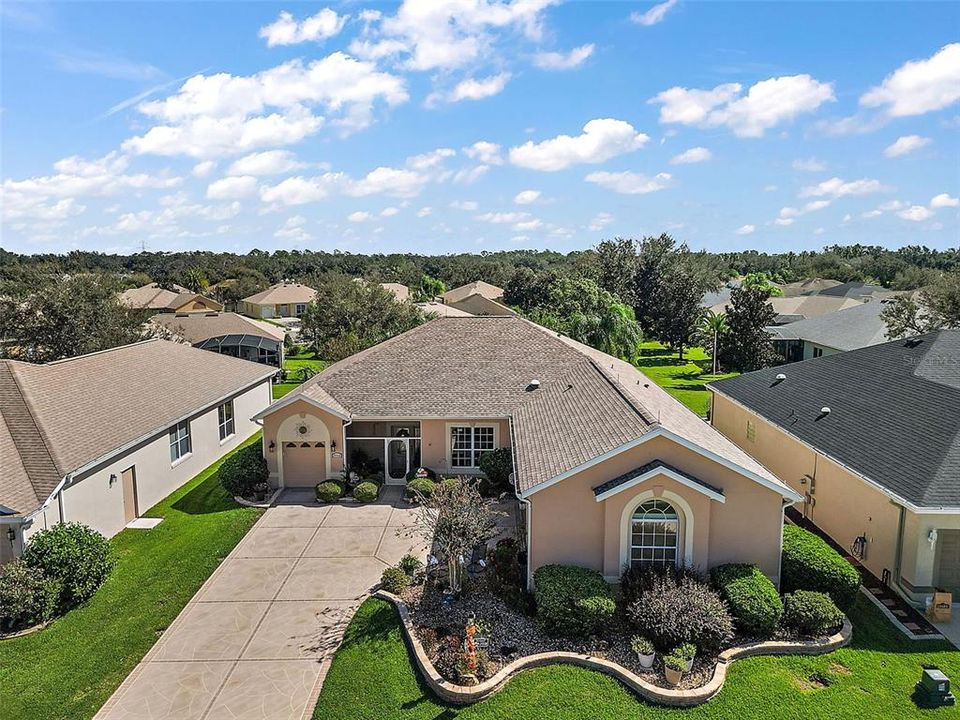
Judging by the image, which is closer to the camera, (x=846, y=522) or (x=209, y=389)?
(x=846, y=522)

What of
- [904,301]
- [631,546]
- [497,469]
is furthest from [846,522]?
[904,301]

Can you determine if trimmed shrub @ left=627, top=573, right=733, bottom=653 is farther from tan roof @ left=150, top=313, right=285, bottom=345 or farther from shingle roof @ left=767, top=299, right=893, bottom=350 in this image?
tan roof @ left=150, top=313, right=285, bottom=345

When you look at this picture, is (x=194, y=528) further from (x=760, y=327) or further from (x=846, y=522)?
(x=760, y=327)

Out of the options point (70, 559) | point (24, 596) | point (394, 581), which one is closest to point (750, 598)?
point (394, 581)

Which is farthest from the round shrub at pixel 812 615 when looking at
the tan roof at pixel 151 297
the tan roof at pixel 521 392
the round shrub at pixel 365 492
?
the tan roof at pixel 151 297

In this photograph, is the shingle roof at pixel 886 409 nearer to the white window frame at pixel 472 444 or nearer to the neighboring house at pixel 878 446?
the neighboring house at pixel 878 446

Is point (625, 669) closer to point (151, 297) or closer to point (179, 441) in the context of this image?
point (179, 441)

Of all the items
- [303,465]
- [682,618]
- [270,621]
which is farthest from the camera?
[303,465]
